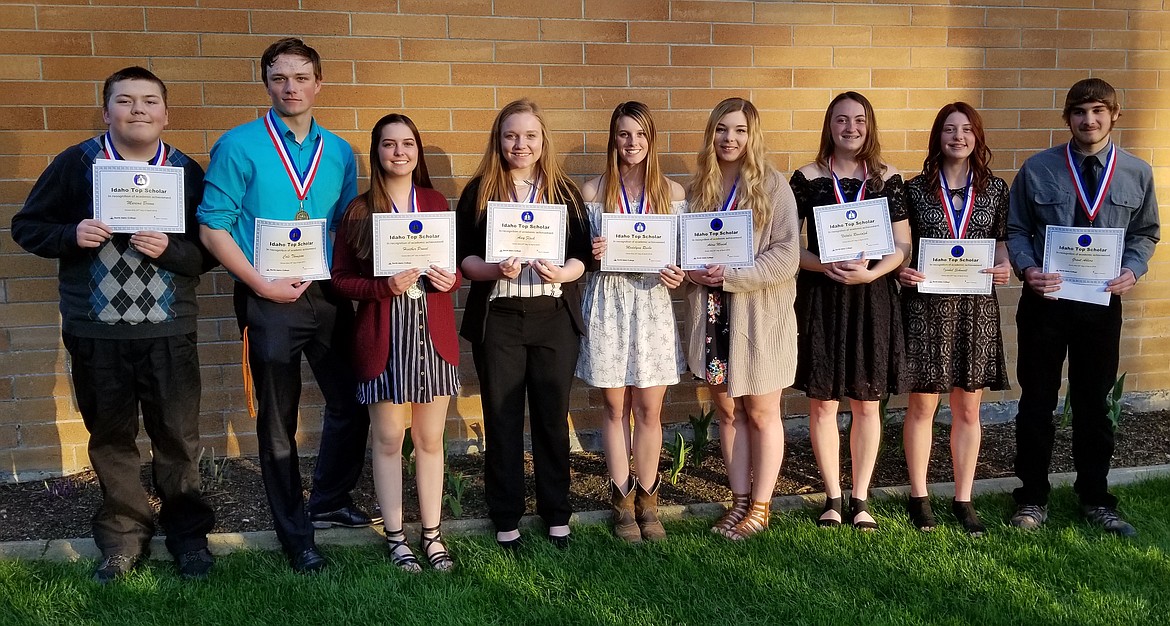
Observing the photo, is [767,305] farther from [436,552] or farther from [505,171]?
[436,552]

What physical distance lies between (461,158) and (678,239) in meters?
1.71

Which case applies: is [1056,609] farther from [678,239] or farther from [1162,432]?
[1162,432]

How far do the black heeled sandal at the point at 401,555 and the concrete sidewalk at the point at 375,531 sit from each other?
267 millimetres

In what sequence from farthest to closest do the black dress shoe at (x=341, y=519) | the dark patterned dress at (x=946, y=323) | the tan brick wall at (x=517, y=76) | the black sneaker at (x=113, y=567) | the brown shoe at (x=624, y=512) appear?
the tan brick wall at (x=517, y=76) < the black dress shoe at (x=341, y=519) < the brown shoe at (x=624, y=512) < the dark patterned dress at (x=946, y=323) < the black sneaker at (x=113, y=567)

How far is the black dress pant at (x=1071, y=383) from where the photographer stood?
4215mm

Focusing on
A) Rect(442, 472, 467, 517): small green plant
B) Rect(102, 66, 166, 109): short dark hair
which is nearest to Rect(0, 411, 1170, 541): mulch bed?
Rect(442, 472, 467, 517): small green plant

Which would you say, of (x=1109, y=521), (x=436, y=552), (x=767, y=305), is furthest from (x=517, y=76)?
(x=1109, y=521)

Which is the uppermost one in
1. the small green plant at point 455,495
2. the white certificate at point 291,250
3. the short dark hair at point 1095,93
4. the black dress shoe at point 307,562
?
the short dark hair at point 1095,93

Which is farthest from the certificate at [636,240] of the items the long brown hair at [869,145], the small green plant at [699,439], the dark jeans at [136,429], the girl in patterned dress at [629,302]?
the dark jeans at [136,429]

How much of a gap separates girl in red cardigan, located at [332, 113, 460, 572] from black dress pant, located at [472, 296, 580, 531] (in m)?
0.20

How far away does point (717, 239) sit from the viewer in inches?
156

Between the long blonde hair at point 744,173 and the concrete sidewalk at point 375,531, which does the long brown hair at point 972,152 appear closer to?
the long blonde hair at point 744,173

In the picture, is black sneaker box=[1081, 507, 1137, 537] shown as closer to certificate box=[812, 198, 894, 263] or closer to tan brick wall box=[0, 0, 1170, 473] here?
certificate box=[812, 198, 894, 263]

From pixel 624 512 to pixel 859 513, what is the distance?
1.14 metres
